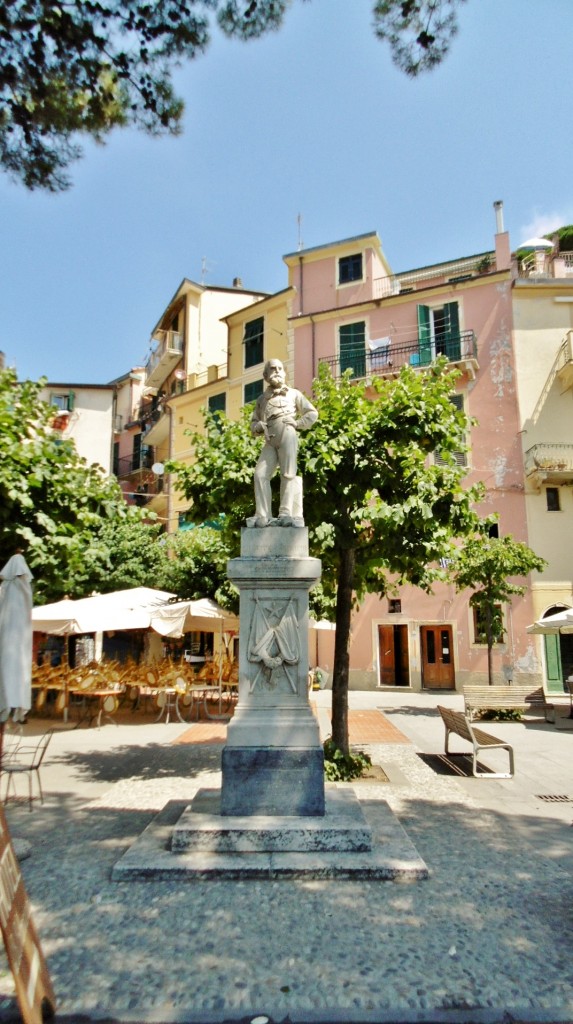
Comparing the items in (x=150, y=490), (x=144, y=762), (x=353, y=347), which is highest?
(x=353, y=347)

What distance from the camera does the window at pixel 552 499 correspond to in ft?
69.8

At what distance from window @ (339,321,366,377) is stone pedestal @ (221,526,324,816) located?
64.3 feet

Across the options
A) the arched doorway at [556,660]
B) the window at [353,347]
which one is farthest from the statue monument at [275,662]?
the window at [353,347]

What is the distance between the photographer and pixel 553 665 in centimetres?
2039

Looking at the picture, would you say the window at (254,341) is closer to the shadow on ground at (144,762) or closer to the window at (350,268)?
the window at (350,268)

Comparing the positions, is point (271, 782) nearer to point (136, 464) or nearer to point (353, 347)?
point (353, 347)

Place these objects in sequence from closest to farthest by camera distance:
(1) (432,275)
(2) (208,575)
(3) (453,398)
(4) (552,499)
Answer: (2) (208,575), (4) (552,499), (3) (453,398), (1) (432,275)

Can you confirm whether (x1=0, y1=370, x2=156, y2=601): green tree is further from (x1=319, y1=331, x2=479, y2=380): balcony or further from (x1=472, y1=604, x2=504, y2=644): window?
(x1=319, y1=331, x2=479, y2=380): balcony

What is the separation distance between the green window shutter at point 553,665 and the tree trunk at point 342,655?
14.3m

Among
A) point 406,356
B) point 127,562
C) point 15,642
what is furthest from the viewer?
point 406,356

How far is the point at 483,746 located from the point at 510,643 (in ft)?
45.2

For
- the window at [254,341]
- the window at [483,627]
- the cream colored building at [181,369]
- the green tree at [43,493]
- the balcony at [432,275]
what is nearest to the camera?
the green tree at [43,493]

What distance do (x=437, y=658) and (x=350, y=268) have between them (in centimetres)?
1521

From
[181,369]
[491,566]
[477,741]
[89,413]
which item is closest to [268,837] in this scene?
[477,741]
